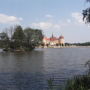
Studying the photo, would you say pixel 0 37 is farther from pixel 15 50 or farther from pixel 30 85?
pixel 30 85

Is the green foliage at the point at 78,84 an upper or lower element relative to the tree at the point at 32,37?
lower

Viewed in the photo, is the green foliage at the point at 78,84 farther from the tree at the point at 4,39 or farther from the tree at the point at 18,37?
the tree at the point at 4,39

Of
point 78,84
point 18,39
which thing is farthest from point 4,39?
point 78,84

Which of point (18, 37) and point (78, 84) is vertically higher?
point (18, 37)

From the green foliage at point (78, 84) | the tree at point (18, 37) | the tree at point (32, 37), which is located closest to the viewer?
the green foliage at point (78, 84)

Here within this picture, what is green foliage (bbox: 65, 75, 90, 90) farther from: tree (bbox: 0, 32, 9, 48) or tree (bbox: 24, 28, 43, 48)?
tree (bbox: 0, 32, 9, 48)

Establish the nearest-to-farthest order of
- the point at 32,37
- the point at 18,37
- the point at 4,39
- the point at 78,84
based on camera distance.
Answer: the point at 78,84, the point at 18,37, the point at 4,39, the point at 32,37

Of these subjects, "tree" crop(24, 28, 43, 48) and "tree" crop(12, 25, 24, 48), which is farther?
"tree" crop(24, 28, 43, 48)

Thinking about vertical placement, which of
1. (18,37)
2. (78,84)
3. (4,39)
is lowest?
(78,84)

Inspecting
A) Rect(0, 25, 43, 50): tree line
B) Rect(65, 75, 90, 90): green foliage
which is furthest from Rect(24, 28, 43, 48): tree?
Rect(65, 75, 90, 90): green foliage

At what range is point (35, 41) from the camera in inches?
5595

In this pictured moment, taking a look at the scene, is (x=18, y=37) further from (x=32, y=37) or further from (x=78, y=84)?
(x=78, y=84)

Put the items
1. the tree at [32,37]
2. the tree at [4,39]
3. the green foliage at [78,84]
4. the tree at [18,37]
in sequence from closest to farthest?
the green foliage at [78,84] → the tree at [18,37] → the tree at [4,39] → the tree at [32,37]

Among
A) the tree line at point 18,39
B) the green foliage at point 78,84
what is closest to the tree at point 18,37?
the tree line at point 18,39
